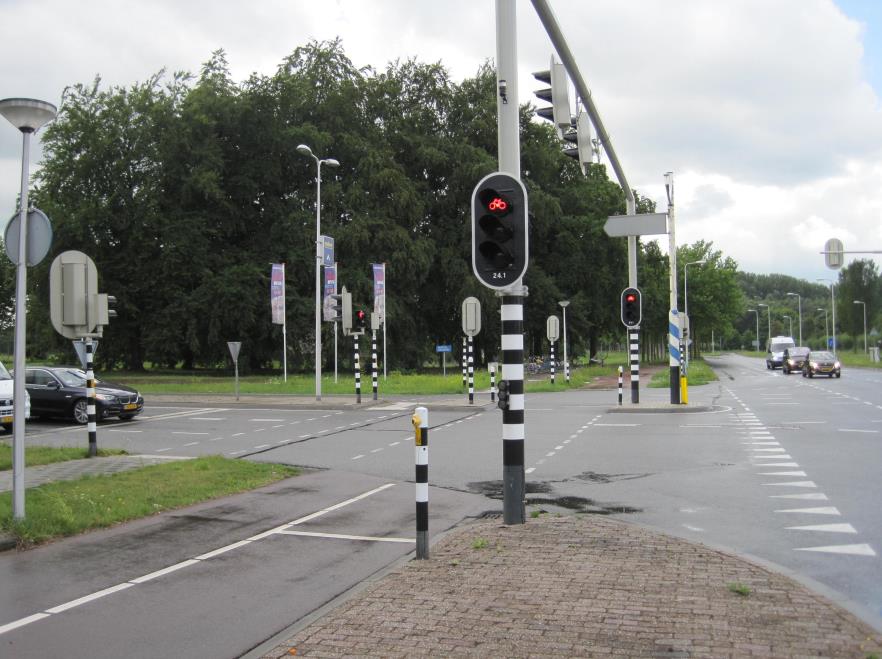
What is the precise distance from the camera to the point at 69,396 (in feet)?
69.8

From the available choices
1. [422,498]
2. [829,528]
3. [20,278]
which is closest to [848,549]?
[829,528]

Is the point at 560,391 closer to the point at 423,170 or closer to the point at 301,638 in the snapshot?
the point at 423,170

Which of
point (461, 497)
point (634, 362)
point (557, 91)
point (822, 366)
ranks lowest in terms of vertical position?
point (461, 497)

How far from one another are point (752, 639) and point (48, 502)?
24.4 ft

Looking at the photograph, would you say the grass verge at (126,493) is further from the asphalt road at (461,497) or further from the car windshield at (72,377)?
the car windshield at (72,377)

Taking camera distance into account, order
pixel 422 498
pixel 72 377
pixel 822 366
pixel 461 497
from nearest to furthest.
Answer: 1. pixel 422 498
2. pixel 461 497
3. pixel 72 377
4. pixel 822 366

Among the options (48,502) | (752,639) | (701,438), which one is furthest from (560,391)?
(752,639)

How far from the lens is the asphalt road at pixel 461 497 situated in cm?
562

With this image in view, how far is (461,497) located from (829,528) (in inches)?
162

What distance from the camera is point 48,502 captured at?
8.71 m

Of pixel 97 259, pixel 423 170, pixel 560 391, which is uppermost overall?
pixel 423 170

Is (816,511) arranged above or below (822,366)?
below

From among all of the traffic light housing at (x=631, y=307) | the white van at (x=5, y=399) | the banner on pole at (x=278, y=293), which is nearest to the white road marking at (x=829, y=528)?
the traffic light housing at (x=631, y=307)

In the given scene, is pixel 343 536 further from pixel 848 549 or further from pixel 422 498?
pixel 848 549
